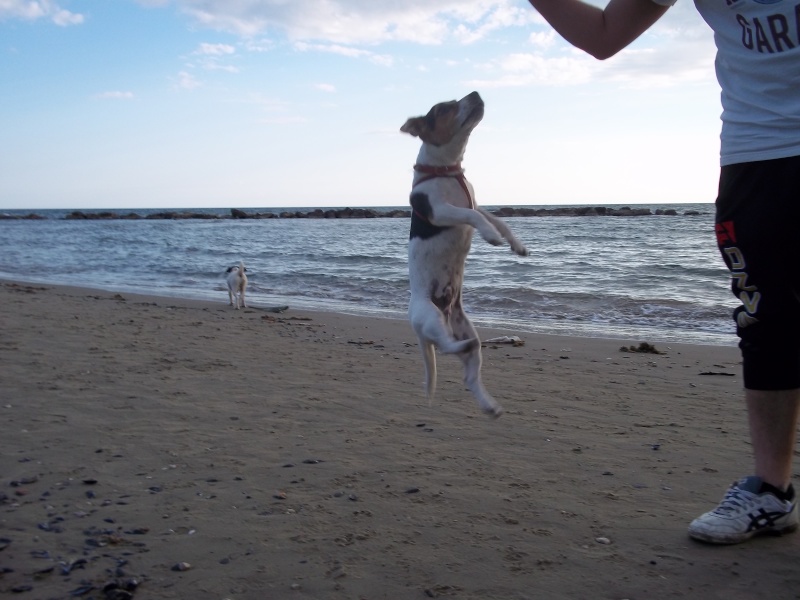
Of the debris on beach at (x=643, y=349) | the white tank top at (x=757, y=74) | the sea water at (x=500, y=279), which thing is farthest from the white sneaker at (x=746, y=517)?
the debris on beach at (x=643, y=349)

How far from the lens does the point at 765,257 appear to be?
8.18ft

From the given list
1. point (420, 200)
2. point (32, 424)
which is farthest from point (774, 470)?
point (32, 424)

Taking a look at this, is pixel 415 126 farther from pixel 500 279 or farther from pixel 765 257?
pixel 500 279

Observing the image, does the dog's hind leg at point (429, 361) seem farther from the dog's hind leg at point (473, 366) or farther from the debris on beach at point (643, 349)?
the debris on beach at point (643, 349)

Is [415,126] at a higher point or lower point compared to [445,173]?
higher

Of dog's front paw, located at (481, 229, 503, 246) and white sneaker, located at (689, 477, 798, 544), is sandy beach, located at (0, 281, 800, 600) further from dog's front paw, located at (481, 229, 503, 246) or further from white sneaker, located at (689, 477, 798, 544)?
dog's front paw, located at (481, 229, 503, 246)

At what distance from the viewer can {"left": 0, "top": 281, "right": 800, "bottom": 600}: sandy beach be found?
2664mm

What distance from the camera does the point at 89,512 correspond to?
3.15 meters

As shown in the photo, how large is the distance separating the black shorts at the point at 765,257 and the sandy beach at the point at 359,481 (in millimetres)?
827

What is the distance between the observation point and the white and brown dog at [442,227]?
250 cm

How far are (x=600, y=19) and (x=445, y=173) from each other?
783 millimetres

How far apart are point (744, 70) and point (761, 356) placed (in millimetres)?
1122

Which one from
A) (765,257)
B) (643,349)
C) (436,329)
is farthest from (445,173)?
(643,349)

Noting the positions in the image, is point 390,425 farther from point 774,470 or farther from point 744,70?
point 744,70
